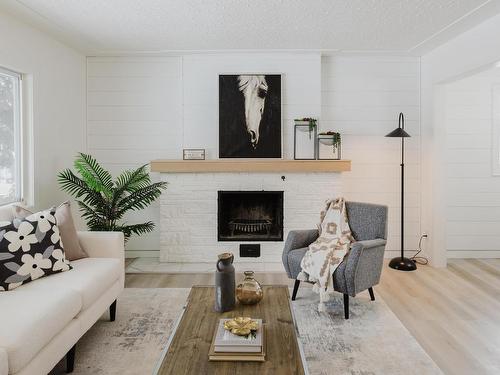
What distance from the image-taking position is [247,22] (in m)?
3.94

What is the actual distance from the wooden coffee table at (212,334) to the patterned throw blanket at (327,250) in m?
0.78

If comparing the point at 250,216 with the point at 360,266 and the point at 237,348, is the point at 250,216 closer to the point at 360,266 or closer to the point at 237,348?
the point at 360,266

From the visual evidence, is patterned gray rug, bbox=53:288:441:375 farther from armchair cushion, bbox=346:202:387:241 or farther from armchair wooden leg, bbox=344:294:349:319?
armchair cushion, bbox=346:202:387:241

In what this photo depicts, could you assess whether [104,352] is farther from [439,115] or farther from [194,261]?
[439,115]

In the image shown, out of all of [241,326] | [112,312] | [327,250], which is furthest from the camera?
[327,250]

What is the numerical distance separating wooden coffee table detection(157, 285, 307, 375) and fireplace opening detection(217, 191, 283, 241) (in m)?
2.36

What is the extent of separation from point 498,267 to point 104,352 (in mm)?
4354

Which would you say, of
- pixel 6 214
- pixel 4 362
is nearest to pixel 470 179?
pixel 6 214

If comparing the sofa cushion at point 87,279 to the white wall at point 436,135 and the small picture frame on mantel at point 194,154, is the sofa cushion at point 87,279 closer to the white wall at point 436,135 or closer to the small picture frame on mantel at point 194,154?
the small picture frame on mantel at point 194,154

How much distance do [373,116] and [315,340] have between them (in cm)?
322

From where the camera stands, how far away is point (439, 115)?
16.1ft

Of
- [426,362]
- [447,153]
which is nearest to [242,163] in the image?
[447,153]

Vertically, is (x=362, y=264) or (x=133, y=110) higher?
(x=133, y=110)

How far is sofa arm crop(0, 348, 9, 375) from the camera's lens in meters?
1.74
